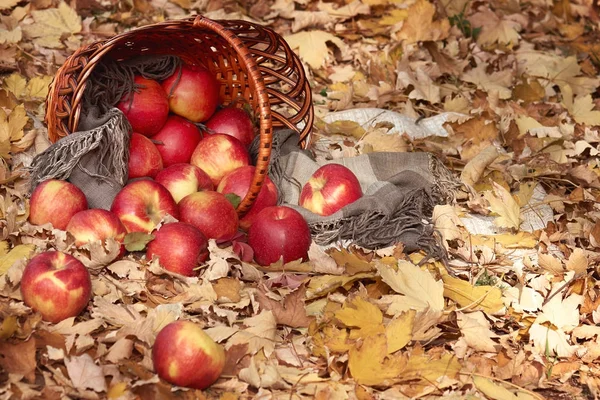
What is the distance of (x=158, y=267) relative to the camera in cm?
227

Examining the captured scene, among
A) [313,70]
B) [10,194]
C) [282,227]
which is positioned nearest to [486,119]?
[313,70]

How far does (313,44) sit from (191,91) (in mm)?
1211

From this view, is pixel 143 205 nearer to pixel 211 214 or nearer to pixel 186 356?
pixel 211 214

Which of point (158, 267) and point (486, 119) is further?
point (486, 119)

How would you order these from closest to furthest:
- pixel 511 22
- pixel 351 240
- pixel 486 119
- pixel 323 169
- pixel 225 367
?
1. pixel 225 367
2. pixel 351 240
3. pixel 323 169
4. pixel 486 119
5. pixel 511 22

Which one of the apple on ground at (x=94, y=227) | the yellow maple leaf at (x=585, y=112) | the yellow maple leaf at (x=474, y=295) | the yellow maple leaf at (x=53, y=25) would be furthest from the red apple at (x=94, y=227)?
the yellow maple leaf at (x=585, y=112)

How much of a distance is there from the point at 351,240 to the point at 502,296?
1.63ft

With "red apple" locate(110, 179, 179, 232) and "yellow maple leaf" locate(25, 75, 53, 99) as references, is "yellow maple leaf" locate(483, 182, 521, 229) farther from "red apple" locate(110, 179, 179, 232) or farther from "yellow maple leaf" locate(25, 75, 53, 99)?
"yellow maple leaf" locate(25, 75, 53, 99)

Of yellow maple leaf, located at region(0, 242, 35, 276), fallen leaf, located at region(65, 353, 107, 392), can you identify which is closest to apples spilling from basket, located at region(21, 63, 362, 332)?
yellow maple leaf, located at region(0, 242, 35, 276)

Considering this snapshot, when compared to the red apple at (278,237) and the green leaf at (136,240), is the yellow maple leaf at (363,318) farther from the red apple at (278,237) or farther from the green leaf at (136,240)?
the green leaf at (136,240)

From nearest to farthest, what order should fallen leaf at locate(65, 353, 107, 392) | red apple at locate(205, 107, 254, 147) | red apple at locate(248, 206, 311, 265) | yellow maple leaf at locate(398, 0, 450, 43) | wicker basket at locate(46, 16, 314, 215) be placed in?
fallen leaf at locate(65, 353, 107, 392), red apple at locate(248, 206, 311, 265), wicker basket at locate(46, 16, 314, 215), red apple at locate(205, 107, 254, 147), yellow maple leaf at locate(398, 0, 450, 43)

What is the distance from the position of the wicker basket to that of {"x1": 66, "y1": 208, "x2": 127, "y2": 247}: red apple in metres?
0.37

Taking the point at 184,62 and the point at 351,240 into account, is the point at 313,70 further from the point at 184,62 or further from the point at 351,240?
the point at 351,240

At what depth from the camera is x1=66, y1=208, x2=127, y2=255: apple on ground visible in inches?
91.0
